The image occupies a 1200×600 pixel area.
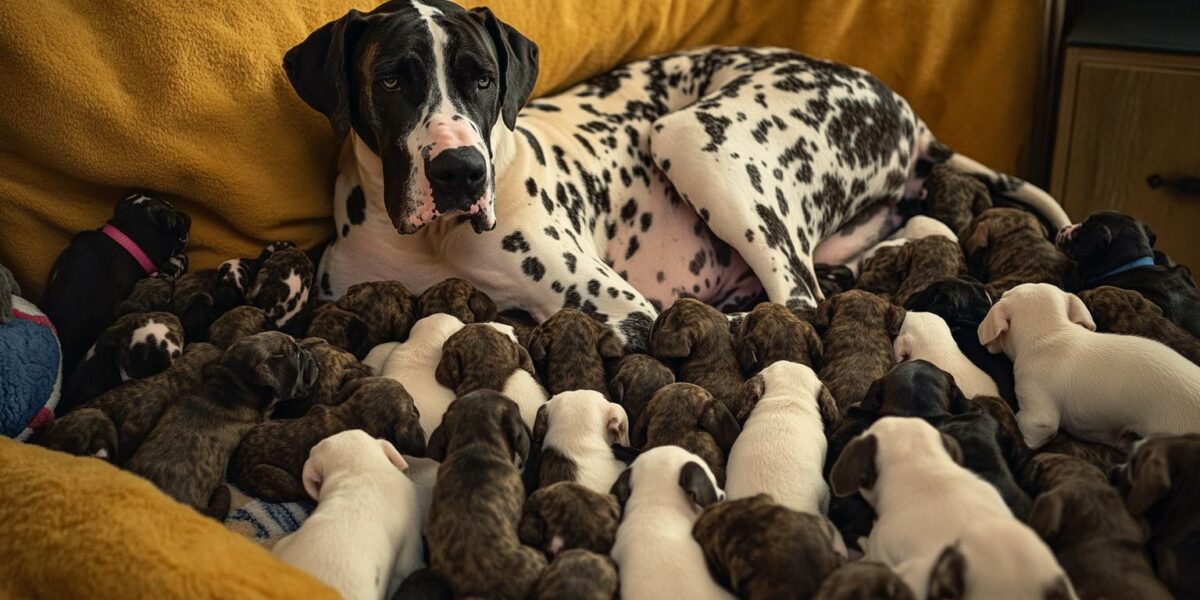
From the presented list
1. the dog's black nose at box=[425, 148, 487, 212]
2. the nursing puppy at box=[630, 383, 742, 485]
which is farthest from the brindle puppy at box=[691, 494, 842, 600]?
the dog's black nose at box=[425, 148, 487, 212]

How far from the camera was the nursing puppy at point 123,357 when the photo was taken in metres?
3.17

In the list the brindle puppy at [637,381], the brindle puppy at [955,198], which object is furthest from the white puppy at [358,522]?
the brindle puppy at [955,198]

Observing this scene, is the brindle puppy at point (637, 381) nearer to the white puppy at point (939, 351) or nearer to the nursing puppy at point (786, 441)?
the nursing puppy at point (786, 441)

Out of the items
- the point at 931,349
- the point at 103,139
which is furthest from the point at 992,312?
the point at 103,139

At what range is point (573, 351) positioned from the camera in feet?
→ 10.8

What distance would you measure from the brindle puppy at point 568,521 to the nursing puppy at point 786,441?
0.32 meters

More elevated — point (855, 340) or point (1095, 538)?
point (1095, 538)

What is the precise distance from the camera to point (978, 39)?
485 cm

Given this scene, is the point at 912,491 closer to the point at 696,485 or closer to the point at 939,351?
the point at 696,485

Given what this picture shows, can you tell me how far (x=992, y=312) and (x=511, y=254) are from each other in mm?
1486

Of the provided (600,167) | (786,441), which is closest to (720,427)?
(786,441)

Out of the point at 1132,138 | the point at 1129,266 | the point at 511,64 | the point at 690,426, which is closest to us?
the point at 690,426

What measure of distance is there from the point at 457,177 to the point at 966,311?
1.60m

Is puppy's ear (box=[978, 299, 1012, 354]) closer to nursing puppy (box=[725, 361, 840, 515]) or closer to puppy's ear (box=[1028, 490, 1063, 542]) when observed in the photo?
nursing puppy (box=[725, 361, 840, 515])
